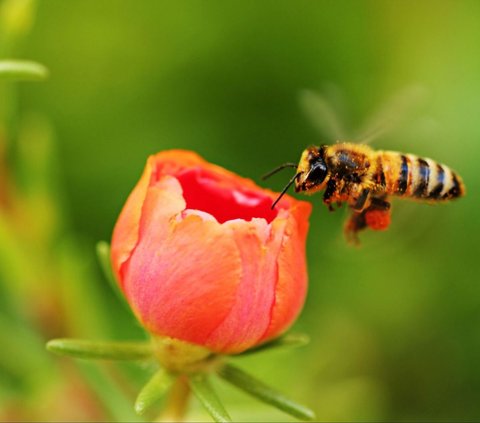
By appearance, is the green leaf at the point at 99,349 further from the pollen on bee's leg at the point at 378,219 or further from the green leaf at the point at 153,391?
the pollen on bee's leg at the point at 378,219

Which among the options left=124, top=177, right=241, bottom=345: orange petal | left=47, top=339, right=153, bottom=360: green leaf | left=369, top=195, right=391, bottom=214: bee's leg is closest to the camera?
left=124, top=177, right=241, bottom=345: orange petal

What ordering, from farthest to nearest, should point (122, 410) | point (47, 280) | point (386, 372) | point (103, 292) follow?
1. point (103, 292)
2. point (386, 372)
3. point (47, 280)
4. point (122, 410)

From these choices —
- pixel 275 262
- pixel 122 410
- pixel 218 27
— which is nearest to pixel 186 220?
pixel 275 262

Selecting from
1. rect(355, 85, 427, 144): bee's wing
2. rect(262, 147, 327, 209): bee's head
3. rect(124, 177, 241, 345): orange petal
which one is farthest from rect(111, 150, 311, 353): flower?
rect(355, 85, 427, 144): bee's wing

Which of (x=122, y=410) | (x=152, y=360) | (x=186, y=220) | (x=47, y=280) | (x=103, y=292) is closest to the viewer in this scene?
(x=186, y=220)

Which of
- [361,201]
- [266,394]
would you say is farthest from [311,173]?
[266,394]

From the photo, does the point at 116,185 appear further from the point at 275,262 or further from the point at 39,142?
the point at 275,262

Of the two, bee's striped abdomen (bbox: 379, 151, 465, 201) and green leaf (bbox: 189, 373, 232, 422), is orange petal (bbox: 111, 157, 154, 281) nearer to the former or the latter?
green leaf (bbox: 189, 373, 232, 422)
